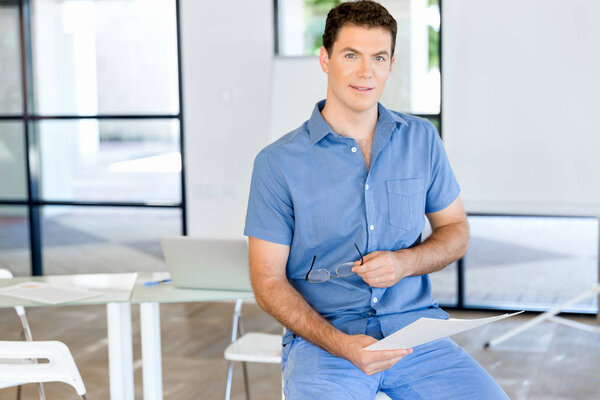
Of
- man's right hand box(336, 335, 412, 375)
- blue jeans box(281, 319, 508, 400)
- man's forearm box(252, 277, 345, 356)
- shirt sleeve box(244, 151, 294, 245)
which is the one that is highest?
shirt sleeve box(244, 151, 294, 245)

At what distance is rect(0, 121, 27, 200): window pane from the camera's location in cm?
656

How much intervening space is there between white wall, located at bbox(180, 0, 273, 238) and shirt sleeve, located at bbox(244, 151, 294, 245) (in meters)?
3.58

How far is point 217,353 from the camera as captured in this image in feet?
15.2

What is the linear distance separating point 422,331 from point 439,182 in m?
0.63

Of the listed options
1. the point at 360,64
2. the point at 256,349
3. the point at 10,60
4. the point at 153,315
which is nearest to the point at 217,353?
the point at 256,349

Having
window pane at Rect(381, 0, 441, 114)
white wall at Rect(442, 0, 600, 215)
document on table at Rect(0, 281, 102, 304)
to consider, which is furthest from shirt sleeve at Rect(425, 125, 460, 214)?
window pane at Rect(381, 0, 441, 114)

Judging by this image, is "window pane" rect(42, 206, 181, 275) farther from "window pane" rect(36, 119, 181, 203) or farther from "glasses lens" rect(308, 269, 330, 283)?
"glasses lens" rect(308, 269, 330, 283)

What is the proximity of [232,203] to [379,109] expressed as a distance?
3693 mm

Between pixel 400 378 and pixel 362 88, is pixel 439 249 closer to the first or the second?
pixel 400 378

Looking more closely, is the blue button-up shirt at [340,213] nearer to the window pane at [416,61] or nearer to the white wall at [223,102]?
the window pane at [416,61]

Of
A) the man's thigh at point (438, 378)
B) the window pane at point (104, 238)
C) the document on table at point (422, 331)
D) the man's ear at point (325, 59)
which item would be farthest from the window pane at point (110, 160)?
the document on table at point (422, 331)

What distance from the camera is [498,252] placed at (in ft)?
19.2

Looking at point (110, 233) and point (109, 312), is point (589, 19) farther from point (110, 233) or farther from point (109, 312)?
point (110, 233)

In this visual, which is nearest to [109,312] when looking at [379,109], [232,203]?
[379,109]
